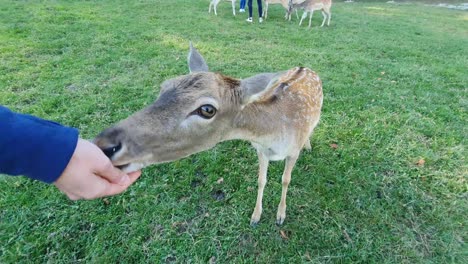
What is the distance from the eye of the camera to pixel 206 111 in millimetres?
2289

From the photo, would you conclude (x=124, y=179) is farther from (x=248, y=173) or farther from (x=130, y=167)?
(x=248, y=173)

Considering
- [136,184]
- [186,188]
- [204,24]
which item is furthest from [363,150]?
[204,24]

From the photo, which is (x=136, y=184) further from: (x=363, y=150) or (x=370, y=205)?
(x=363, y=150)

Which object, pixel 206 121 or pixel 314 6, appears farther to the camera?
pixel 314 6

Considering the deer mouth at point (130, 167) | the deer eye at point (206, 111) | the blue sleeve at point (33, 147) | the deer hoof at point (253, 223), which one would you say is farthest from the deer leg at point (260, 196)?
the blue sleeve at point (33, 147)

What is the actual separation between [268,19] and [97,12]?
733 centimetres

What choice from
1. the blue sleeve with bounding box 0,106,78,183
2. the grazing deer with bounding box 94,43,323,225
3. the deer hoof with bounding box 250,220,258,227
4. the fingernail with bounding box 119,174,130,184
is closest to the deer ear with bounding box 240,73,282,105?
the grazing deer with bounding box 94,43,323,225

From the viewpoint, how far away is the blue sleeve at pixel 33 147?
1.47 m

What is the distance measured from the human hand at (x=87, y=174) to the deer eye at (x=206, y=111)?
75 centimetres

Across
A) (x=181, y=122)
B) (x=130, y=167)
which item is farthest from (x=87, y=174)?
(x=181, y=122)

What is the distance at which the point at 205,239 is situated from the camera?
11.1 feet

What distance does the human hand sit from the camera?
62.1 inches

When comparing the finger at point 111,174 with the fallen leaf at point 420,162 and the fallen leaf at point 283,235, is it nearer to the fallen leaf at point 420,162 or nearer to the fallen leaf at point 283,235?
the fallen leaf at point 283,235

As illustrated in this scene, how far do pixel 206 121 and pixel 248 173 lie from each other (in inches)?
82.8
